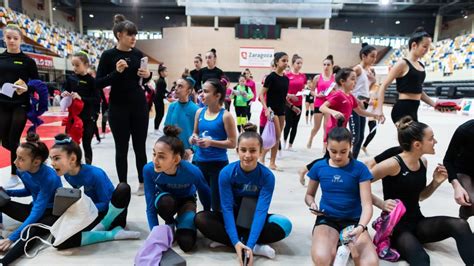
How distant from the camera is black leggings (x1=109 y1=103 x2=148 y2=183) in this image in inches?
122

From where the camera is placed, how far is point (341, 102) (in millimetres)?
3352

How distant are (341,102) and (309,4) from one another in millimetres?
24428

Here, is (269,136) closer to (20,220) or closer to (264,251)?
(264,251)

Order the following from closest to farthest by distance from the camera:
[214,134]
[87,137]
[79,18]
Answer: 1. [214,134]
2. [87,137]
3. [79,18]

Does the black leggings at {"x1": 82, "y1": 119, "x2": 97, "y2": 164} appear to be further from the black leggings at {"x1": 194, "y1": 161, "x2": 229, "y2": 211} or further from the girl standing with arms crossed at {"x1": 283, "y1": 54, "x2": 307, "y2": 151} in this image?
the girl standing with arms crossed at {"x1": 283, "y1": 54, "x2": 307, "y2": 151}

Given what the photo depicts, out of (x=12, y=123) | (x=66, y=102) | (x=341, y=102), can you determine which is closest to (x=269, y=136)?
(x=341, y=102)

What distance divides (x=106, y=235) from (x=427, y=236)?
86.3 inches

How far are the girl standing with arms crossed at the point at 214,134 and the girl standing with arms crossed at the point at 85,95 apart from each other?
1.89 m

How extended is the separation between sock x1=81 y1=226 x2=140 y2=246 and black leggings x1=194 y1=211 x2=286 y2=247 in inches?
20.3

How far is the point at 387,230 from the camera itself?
205cm

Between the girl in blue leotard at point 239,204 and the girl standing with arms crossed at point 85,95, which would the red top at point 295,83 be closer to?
the girl standing with arms crossed at point 85,95

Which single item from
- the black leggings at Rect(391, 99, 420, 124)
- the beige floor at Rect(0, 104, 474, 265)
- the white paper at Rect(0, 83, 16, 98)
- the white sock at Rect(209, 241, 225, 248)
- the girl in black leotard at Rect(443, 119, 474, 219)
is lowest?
the beige floor at Rect(0, 104, 474, 265)

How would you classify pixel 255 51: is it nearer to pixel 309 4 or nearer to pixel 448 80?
pixel 309 4

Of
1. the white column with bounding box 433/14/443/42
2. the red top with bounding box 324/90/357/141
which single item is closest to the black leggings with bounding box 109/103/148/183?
the red top with bounding box 324/90/357/141
